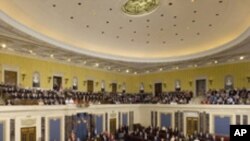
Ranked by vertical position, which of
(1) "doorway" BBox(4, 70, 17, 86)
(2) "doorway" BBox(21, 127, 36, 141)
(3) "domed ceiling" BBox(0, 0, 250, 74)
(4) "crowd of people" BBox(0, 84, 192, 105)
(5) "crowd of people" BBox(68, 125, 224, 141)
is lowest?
(5) "crowd of people" BBox(68, 125, 224, 141)

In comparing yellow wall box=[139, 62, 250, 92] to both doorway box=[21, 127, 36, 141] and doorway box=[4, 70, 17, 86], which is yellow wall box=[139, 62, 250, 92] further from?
doorway box=[4, 70, 17, 86]

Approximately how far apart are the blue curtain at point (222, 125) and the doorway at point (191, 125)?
2.04 metres

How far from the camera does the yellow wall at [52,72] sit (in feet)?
61.4

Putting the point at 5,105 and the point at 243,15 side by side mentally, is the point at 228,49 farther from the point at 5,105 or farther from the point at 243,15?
the point at 5,105

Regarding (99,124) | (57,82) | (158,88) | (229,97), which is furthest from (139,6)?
(158,88)

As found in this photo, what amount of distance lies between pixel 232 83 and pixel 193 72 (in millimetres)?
4322

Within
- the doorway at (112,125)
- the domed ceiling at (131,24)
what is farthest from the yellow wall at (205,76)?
the doorway at (112,125)

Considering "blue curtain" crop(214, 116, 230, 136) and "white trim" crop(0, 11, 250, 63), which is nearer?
"white trim" crop(0, 11, 250, 63)

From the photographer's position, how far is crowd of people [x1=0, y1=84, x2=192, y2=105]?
16.3m

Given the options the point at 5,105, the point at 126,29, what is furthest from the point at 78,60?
the point at 5,105

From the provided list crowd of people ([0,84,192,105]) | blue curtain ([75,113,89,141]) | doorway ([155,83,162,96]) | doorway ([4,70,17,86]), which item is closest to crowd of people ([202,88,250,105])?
crowd of people ([0,84,192,105])

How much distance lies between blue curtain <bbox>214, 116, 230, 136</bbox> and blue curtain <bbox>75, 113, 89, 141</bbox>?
1057cm

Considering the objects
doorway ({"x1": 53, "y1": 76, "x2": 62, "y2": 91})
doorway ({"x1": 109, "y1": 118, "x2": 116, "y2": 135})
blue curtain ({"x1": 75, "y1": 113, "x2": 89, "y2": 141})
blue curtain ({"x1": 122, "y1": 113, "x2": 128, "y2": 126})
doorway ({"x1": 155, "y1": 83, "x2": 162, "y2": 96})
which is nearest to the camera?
blue curtain ({"x1": 75, "y1": 113, "x2": 89, "y2": 141})

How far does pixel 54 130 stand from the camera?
1891 centimetres
